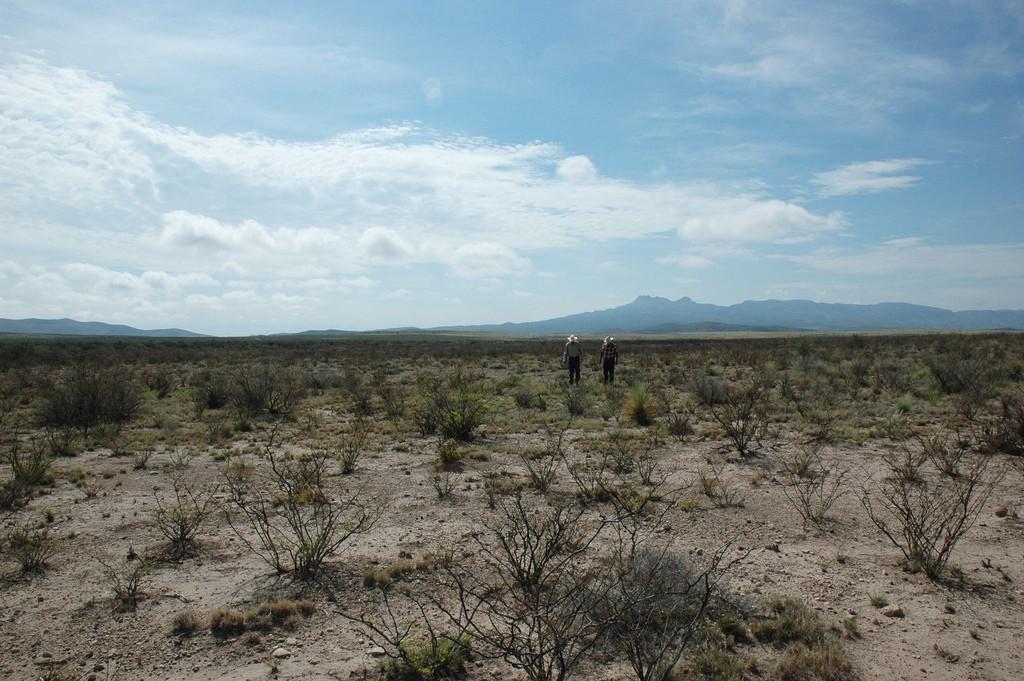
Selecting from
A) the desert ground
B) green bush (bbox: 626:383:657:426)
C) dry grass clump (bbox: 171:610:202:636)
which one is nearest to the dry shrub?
the desert ground

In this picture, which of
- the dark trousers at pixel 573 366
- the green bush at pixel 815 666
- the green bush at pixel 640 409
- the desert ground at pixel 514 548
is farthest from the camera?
the dark trousers at pixel 573 366

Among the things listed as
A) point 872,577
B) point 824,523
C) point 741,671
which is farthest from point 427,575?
point 824,523

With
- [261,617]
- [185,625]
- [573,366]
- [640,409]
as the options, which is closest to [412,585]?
[261,617]

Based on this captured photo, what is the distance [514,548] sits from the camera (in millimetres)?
6129

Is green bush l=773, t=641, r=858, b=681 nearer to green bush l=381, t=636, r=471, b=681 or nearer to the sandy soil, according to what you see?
the sandy soil

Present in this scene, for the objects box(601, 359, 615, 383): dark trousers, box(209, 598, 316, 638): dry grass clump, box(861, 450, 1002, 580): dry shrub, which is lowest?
box(209, 598, 316, 638): dry grass clump

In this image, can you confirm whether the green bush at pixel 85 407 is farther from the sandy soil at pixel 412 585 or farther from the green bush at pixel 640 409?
the green bush at pixel 640 409

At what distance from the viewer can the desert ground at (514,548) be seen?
4.70 m

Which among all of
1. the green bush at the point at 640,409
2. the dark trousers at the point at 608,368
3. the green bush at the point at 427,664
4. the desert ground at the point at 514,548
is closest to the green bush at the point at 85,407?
the desert ground at the point at 514,548

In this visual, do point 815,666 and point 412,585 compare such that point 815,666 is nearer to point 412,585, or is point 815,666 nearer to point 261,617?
point 412,585

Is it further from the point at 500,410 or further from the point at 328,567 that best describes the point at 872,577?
the point at 500,410

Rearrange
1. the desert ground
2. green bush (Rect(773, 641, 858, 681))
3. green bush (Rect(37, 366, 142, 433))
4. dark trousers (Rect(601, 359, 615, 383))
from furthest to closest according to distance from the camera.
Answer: dark trousers (Rect(601, 359, 615, 383)), green bush (Rect(37, 366, 142, 433)), the desert ground, green bush (Rect(773, 641, 858, 681))

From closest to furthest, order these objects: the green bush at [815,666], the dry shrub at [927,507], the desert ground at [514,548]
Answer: the green bush at [815,666], the desert ground at [514,548], the dry shrub at [927,507]

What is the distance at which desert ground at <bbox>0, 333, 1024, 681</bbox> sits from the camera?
4703 millimetres
